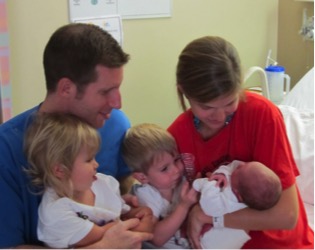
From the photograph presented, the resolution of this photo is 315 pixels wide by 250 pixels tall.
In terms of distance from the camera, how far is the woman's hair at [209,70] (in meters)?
1.25

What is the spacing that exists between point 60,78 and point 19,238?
507 millimetres

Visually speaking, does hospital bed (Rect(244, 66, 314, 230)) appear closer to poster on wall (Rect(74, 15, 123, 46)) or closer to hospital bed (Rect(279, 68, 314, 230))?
hospital bed (Rect(279, 68, 314, 230))

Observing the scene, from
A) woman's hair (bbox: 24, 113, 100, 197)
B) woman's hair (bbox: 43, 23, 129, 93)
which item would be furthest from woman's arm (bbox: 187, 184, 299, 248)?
woman's hair (bbox: 43, 23, 129, 93)

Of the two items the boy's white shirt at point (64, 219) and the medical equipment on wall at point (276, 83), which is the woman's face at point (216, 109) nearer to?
the boy's white shirt at point (64, 219)

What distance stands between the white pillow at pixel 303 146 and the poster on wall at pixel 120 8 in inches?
40.3

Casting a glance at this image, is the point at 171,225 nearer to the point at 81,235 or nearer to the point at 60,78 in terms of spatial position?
the point at 81,235

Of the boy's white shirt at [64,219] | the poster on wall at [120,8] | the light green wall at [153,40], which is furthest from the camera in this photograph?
the poster on wall at [120,8]

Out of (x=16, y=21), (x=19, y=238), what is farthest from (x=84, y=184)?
(x=16, y=21)

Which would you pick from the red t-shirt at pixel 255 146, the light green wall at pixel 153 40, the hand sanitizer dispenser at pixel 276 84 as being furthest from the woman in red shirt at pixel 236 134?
the hand sanitizer dispenser at pixel 276 84

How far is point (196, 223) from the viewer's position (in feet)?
4.49

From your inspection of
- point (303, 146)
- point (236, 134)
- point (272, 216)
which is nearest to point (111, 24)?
point (303, 146)

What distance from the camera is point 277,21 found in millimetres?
3238

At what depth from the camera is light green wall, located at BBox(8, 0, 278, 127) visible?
2.22 m

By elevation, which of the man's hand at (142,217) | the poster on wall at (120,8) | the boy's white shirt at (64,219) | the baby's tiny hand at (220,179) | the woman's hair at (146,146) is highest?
the poster on wall at (120,8)
